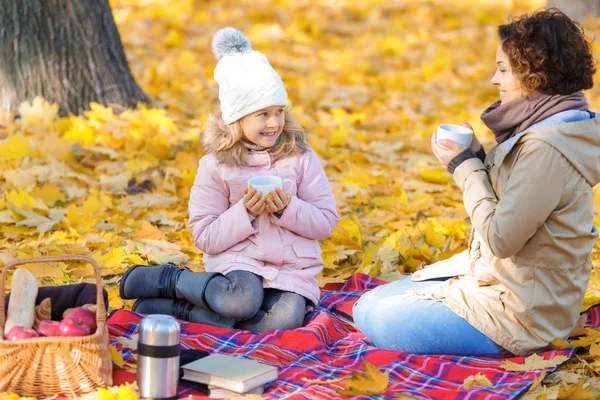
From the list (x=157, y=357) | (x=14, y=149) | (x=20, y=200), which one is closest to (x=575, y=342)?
(x=157, y=357)

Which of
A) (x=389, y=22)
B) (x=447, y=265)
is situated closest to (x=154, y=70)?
(x=389, y=22)

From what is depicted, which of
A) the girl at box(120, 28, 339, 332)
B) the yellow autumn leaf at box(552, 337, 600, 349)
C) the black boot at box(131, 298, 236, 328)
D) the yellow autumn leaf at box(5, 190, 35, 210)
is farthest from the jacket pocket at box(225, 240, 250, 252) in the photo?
the yellow autumn leaf at box(5, 190, 35, 210)

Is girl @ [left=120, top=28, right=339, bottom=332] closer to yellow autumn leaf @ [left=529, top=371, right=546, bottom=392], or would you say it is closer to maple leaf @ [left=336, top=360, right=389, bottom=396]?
maple leaf @ [left=336, top=360, right=389, bottom=396]

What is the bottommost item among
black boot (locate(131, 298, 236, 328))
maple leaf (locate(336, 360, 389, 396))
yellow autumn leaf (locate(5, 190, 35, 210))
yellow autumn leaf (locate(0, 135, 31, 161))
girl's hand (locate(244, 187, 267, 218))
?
maple leaf (locate(336, 360, 389, 396))

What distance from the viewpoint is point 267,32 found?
9.39 meters

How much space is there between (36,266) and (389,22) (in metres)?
6.99

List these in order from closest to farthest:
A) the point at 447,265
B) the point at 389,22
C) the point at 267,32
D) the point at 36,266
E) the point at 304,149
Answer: the point at 447,265, the point at 304,149, the point at 36,266, the point at 267,32, the point at 389,22

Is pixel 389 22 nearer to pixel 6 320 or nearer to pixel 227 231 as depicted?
pixel 227 231

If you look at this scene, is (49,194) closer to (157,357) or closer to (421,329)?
(157,357)

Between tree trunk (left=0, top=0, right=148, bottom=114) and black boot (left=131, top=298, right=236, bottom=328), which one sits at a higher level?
tree trunk (left=0, top=0, right=148, bottom=114)

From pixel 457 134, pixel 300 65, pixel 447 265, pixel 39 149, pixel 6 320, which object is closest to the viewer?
pixel 6 320

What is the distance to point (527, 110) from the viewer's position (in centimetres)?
313

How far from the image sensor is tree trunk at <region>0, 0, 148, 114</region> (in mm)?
5996

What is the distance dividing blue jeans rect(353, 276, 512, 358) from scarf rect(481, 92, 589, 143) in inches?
29.2
